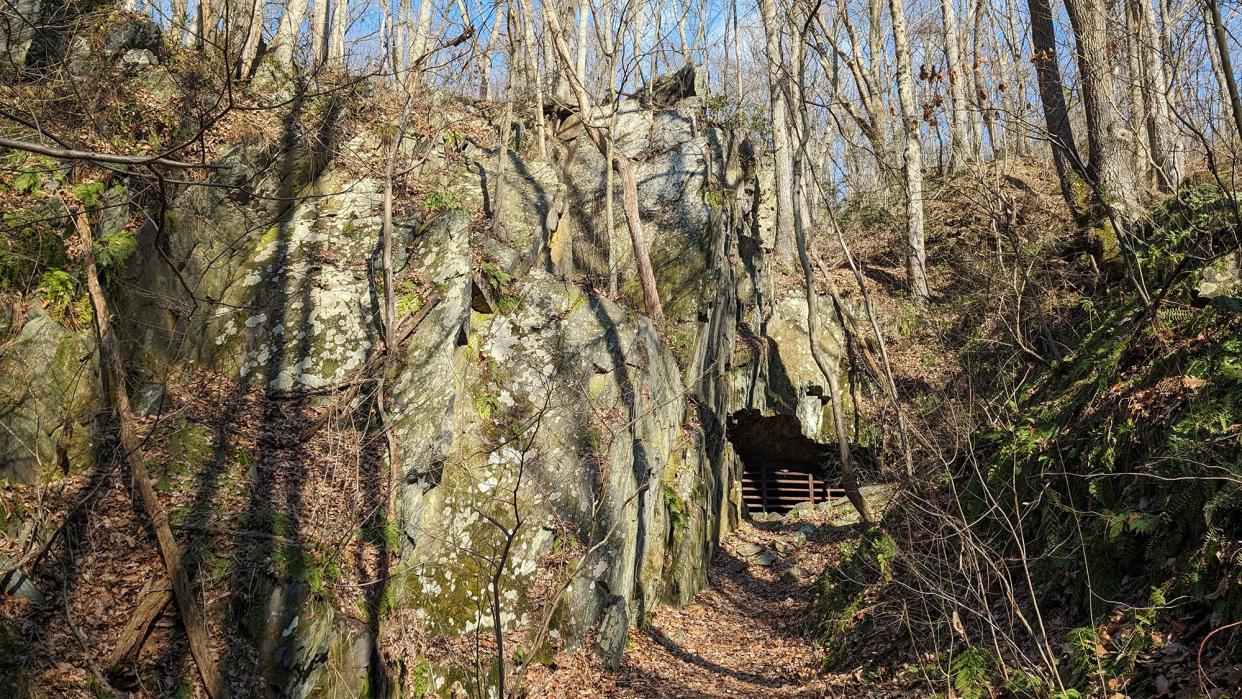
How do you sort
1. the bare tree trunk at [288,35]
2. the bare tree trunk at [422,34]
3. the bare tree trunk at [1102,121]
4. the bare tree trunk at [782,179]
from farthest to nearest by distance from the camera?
1. the bare tree trunk at [782,179]
2. the bare tree trunk at [422,34]
3. the bare tree trunk at [288,35]
4. the bare tree trunk at [1102,121]

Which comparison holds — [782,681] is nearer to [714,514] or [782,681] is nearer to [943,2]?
[714,514]

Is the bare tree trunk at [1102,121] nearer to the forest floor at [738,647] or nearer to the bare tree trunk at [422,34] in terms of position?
the forest floor at [738,647]

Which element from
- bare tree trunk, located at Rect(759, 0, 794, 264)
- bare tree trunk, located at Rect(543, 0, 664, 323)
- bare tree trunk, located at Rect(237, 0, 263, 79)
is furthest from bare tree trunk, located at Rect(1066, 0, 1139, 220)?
bare tree trunk, located at Rect(237, 0, 263, 79)

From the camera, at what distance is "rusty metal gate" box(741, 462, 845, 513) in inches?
623

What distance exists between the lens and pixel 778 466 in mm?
16047

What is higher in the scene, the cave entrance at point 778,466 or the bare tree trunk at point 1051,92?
the bare tree trunk at point 1051,92

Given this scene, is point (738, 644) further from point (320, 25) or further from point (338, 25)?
A: point (338, 25)

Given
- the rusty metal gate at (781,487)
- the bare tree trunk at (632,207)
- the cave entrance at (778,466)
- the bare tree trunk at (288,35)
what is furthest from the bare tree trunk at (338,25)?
the rusty metal gate at (781,487)

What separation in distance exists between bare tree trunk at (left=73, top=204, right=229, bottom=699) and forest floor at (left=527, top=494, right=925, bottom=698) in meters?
3.01

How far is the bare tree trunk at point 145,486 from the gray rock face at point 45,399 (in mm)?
A: 229

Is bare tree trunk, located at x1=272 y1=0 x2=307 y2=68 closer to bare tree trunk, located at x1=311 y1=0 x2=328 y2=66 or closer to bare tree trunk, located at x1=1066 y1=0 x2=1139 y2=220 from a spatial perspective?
bare tree trunk, located at x1=311 y1=0 x2=328 y2=66

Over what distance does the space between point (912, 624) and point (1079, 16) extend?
25.7ft

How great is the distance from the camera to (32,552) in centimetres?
564

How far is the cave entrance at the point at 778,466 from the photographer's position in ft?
49.1
